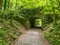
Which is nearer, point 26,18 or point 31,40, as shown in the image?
point 31,40

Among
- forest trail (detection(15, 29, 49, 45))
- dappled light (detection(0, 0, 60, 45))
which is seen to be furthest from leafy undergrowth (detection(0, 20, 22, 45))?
forest trail (detection(15, 29, 49, 45))

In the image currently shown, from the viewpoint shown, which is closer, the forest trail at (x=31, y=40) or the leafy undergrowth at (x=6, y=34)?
the leafy undergrowth at (x=6, y=34)

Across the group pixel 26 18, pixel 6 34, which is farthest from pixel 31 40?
pixel 26 18

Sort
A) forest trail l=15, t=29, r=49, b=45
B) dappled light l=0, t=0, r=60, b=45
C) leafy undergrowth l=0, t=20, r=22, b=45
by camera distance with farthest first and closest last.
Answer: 1. dappled light l=0, t=0, r=60, b=45
2. forest trail l=15, t=29, r=49, b=45
3. leafy undergrowth l=0, t=20, r=22, b=45

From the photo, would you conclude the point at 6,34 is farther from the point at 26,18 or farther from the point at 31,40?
the point at 26,18

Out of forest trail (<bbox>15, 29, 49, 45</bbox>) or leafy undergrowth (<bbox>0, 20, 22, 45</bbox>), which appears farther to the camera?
forest trail (<bbox>15, 29, 49, 45</bbox>)

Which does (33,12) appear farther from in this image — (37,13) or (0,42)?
(0,42)

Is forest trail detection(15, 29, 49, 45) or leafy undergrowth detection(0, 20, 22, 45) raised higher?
leafy undergrowth detection(0, 20, 22, 45)

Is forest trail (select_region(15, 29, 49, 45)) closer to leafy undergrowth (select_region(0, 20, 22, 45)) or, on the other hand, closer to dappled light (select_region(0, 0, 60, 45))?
dappled light (select_region(0, 0, 60, 45))

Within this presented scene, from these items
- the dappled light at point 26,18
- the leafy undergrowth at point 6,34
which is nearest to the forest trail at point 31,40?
the dappled light at point 26,18

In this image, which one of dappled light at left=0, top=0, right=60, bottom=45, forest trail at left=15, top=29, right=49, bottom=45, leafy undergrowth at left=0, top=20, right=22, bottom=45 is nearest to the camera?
leafy undergrowth at left=0, top=20, right=22, bottom=45

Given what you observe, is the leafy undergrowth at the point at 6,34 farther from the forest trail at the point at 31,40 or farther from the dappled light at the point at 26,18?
the forest trail at the point at 31,40

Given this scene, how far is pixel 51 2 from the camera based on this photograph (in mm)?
17500

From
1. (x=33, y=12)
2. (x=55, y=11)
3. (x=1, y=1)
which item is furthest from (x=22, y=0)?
(x=1, y=1)
